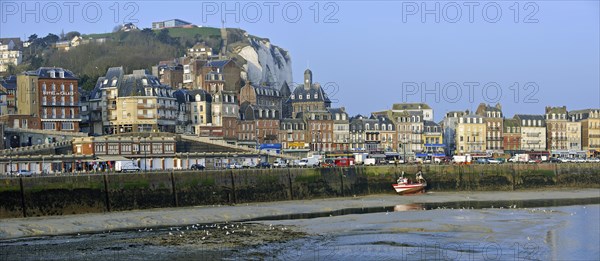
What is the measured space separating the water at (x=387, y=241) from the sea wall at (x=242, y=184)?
1061 cm

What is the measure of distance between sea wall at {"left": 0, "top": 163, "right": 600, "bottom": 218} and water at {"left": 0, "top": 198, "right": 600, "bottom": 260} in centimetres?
1061

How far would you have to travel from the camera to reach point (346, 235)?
155ft

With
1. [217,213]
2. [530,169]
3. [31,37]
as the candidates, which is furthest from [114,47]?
[217,213]

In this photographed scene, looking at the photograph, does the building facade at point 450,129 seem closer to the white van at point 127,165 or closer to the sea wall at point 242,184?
the sea wall at point 242,184

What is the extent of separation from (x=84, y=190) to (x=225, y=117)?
5326cm

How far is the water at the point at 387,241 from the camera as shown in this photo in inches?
1561

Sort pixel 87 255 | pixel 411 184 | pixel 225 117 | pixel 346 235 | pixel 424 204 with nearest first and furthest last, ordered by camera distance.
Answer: pixel 87 255, pixel 346 235, pixel 424 204, pixel 411 184, pixel 225 117

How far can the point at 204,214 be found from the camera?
188 feet

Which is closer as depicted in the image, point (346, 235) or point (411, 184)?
point (346, 235)

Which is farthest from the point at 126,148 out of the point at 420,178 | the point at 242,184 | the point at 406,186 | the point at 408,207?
the point at 408,207

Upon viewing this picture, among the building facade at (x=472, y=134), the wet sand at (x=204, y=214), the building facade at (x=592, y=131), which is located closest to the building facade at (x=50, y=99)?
the wet sand at (x=204, y=214)

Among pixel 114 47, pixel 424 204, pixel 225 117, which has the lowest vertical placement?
pixel 424 204

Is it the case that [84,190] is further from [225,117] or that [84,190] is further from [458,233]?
[225,117]

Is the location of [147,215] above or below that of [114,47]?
below
